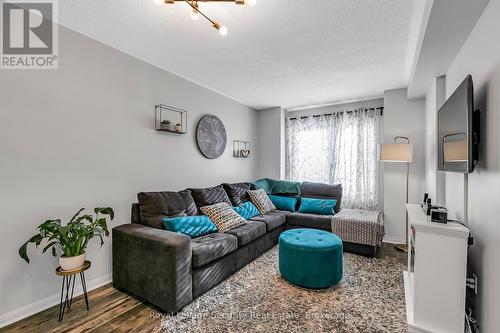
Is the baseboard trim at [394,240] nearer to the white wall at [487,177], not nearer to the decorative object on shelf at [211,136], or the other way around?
the white wall at [487,177]

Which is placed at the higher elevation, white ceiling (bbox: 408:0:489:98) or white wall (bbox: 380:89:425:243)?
white ceiling (bbox: 408:0:489:98)

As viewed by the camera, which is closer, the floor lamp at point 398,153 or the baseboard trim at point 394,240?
the floor lamp at point 398,153

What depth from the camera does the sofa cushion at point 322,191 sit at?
4.04m

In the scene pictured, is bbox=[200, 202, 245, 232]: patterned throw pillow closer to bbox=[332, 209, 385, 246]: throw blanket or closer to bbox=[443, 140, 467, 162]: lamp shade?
bbox=[332, 209, 385, 246]: throw blanket

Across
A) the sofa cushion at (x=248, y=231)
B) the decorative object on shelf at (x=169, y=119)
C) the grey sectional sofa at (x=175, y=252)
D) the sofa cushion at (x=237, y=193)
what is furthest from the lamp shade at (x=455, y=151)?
the decorative object on shelf at (x=169, y=119)

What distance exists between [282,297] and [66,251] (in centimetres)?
193

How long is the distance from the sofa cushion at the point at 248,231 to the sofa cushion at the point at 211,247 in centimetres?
11

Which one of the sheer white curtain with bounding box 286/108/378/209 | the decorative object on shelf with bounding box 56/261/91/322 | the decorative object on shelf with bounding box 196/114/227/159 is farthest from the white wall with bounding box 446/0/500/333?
the decorative object on shelf with bounding box 196/114/227/159

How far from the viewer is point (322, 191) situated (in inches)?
164

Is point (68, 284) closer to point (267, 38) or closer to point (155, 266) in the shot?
point (155, 266)

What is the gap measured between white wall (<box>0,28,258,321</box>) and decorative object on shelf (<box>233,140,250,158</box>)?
1.35 metres

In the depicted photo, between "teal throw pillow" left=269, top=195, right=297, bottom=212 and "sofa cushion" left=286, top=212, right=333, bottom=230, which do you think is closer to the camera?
"sofa cushion" left=286, top=212, right=333, bottom=230

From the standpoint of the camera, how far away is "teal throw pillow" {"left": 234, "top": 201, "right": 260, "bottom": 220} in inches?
134

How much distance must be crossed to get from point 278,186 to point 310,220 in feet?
3.53
